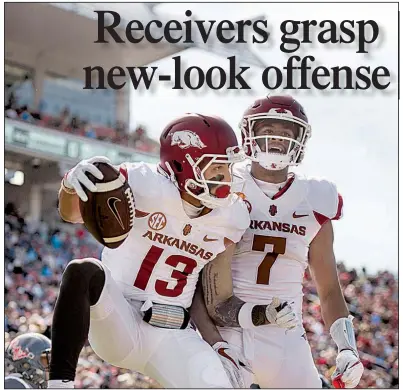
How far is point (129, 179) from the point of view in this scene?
2709 mm

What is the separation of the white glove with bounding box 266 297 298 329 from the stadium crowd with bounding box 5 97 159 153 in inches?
472

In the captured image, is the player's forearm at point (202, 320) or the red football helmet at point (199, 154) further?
the player's forearm at point (202, 320)

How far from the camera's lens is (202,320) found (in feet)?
9.80

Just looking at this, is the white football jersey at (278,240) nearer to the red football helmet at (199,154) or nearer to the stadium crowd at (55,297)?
the red football helmet at (199,154)

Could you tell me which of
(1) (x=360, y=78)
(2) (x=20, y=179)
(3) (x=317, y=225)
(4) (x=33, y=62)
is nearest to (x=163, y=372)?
(3) (x=317, y=225)

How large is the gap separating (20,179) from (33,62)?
253 cm

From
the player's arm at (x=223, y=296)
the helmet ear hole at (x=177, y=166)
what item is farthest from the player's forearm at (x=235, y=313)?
the helmet ear hole at (x=177, y=166)

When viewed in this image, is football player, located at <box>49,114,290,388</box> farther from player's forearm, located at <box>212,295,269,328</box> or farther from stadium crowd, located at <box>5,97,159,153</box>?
stadium crowd, located at <box>5,97,159,153</box>

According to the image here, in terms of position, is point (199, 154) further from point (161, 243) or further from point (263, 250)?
point (263, 250)

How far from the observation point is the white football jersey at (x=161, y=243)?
2.76 meters

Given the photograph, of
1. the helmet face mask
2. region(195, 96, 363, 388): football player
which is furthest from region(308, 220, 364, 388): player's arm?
the helmet face mask

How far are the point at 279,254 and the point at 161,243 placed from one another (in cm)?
56

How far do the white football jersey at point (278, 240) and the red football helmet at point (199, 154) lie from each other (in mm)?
341

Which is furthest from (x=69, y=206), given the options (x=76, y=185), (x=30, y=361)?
(x=30, y=361)
